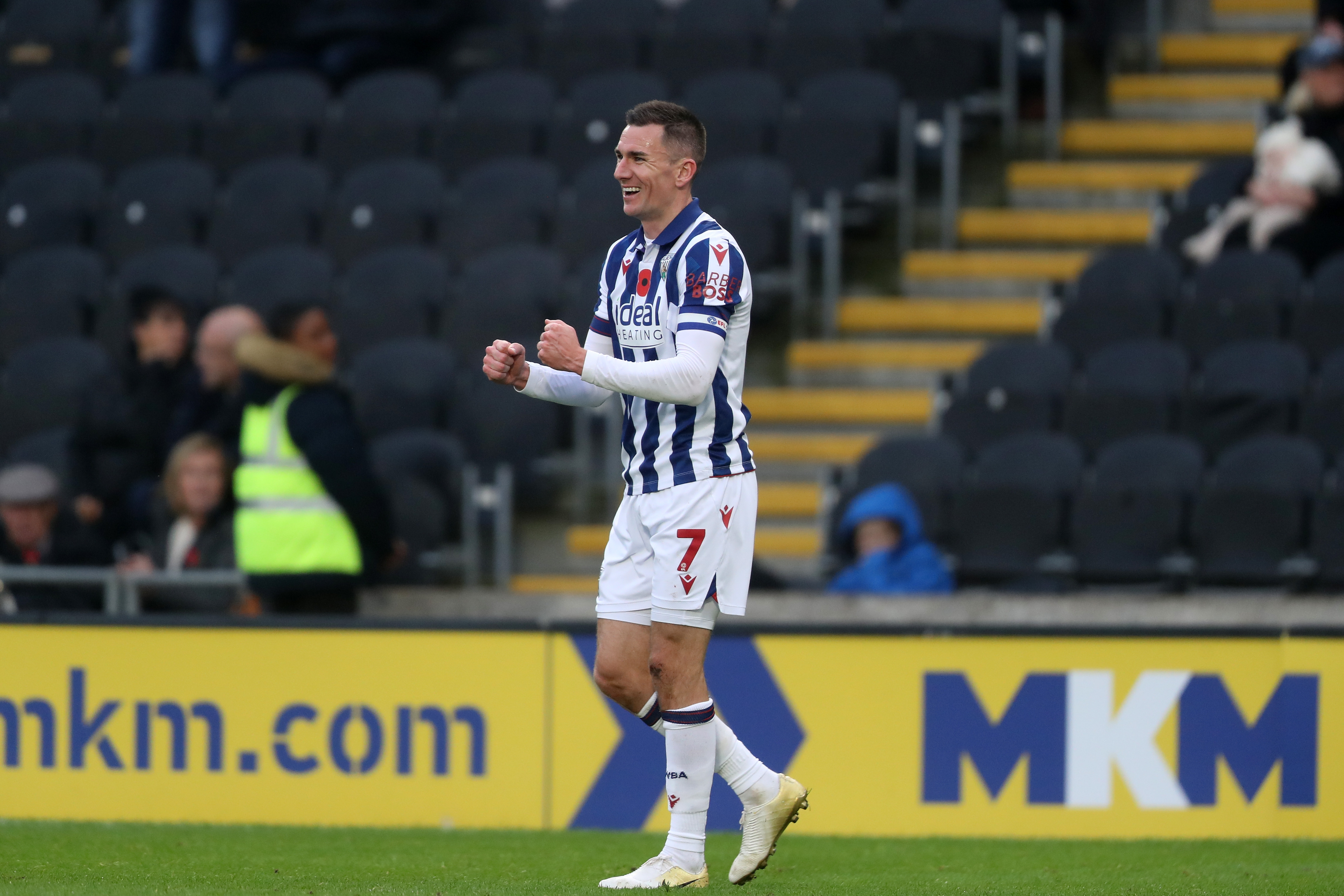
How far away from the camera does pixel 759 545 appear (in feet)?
33.8

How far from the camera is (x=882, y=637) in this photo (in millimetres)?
7156

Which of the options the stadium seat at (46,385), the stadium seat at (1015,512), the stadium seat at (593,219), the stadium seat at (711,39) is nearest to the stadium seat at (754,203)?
the stadium seat at (593,219)

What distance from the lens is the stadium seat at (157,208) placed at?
12234 millimetres

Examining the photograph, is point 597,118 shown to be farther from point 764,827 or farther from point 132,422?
point 764,827

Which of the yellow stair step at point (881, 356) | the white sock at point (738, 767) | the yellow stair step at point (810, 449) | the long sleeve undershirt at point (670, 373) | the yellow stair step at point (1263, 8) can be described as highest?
the yellow stair step at point (1263, 8)

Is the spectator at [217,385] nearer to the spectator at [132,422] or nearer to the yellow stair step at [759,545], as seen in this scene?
the spectator at [132,422]

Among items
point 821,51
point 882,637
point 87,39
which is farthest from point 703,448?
point 87,39

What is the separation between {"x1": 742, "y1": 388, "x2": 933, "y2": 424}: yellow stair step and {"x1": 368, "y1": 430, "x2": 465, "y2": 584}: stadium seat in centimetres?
201

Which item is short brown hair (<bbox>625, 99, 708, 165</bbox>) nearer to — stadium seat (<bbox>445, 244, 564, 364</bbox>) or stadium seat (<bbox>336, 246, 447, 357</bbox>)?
stadium seat (<bbox>445, 244, 564, 364</bbox>)

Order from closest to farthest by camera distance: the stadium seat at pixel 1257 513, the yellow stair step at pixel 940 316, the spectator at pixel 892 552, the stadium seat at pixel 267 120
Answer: the spectator at pixel 892 552, the stadium seat at pixel 1257 513, the yellow stair step at pixel 940 316, the stadium seat at pixel 267 120

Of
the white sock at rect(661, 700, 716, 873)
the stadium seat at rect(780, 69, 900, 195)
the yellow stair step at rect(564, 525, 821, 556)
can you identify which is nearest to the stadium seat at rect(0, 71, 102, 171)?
the stadium seat at rect(780, 69, 900, 195)

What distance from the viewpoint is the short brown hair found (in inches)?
204

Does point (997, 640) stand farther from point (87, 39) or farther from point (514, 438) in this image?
point (87, 39)

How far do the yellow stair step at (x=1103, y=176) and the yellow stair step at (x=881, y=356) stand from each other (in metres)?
1.55
